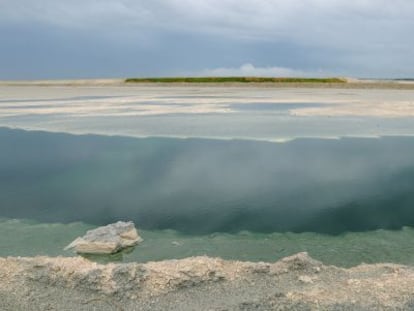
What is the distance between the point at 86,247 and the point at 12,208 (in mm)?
2819

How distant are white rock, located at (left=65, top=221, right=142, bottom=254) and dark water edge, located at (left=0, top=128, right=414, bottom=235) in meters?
0.75

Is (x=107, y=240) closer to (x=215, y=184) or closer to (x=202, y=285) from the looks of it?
(x=202, y=285)

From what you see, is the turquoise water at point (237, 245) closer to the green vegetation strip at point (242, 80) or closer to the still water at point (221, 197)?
the still water at point (221, 197)

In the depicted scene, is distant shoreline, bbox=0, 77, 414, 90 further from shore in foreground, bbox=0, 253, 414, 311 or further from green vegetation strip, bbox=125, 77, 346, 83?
shore in foreground, bbox=0, 253, 414, 311

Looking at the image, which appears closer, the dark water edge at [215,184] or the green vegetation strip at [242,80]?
the dark water edge at [215,184]

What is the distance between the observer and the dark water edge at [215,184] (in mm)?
8344

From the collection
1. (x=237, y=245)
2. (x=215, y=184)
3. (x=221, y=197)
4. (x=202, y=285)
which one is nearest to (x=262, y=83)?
(x=215, y=184)

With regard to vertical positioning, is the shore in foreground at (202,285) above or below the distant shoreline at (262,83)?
below

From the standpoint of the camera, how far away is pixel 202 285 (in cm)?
540

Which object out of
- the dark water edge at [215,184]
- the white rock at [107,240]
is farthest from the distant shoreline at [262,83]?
the white rock at [107,240]

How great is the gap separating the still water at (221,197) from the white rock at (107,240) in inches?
8.0

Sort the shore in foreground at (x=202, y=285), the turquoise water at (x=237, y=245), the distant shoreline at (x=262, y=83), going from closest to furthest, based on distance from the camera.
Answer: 1. the shore in foreground at (x=202, y=285)
2. the turquoise water at (x=237, y=245)
3. the distant shoreline at (x=262, y=83)

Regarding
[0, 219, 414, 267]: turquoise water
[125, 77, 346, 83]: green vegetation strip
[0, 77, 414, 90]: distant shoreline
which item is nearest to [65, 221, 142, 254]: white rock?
[0, 219, 414, 267]: turquoise water

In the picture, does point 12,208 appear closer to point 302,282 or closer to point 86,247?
point 86,247
